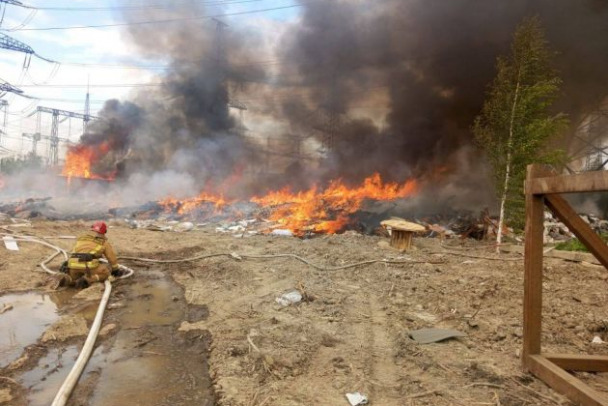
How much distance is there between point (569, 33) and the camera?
1797 cm

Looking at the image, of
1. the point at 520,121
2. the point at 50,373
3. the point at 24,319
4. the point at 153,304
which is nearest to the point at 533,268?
the point at 50,373

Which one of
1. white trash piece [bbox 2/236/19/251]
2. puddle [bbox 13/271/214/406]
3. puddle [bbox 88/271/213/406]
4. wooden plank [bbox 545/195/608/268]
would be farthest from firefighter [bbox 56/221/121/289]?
wooden plank [bbox 545/195/608/268]

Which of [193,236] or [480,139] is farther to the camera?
[193,236]

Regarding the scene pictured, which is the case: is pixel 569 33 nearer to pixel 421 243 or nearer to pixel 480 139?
pixel 480 139

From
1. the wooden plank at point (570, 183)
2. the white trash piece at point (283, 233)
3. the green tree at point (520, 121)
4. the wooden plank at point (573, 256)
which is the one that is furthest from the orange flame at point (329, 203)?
the wooden plank at point (570, 183)

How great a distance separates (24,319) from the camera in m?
5.55

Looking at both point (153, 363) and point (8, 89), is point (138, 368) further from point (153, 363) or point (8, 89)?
point (8, 89)

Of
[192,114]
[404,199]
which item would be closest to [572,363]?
[404,199]

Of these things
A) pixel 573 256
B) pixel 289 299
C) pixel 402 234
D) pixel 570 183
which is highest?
pixel 570 183

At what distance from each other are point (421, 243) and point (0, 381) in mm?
10728

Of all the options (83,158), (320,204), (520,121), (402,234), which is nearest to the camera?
(520,121)

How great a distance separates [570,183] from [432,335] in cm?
240

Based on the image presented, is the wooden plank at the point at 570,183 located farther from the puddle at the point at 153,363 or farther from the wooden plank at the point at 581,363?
the puddle at the point at 153,363

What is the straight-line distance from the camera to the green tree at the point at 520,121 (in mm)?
10320
